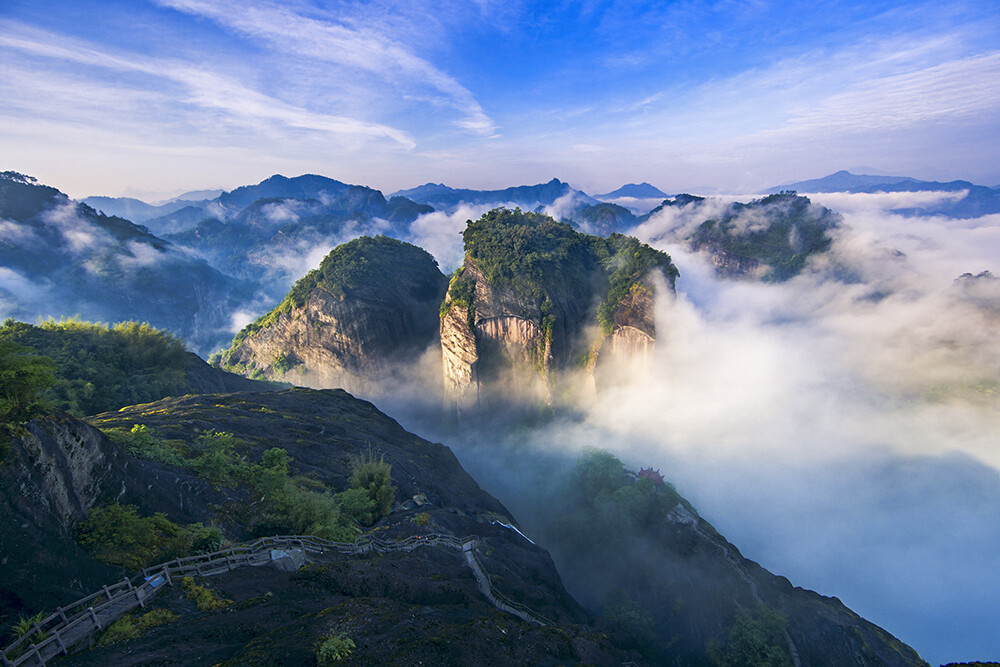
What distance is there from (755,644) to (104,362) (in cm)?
5666

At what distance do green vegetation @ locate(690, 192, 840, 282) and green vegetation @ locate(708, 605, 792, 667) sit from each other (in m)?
132

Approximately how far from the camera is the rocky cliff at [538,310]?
192 feet

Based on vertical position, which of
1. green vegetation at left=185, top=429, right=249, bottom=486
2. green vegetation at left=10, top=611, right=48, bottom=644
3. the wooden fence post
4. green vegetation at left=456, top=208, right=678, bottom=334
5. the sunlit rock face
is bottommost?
the sunlit rock face

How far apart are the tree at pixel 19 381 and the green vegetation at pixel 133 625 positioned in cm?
627

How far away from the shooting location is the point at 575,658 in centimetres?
1548

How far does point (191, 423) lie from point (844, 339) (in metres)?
136

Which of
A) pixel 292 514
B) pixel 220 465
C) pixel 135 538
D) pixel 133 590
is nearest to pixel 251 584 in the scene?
pixel 133 590

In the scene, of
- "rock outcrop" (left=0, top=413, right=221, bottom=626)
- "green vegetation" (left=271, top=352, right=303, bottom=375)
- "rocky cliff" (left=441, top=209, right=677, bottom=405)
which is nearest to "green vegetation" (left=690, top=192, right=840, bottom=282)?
"rocky cliff" (left=441, top=209, right=677, bottom=405)

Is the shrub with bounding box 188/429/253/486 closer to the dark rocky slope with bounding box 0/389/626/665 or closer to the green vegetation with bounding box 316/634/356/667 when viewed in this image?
the dark rocky slope with bounding box 0/389/626/665

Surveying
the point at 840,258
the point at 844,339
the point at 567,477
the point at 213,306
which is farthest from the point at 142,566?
the point at 213,306

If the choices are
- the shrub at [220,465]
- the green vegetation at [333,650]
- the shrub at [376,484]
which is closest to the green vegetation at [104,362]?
the shrub at [220,465]

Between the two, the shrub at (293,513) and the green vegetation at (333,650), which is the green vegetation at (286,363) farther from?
the green vegetation at (333,650)

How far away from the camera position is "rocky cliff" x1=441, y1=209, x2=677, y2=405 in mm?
58562

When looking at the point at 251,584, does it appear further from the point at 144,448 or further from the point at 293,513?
the point at 144,448
